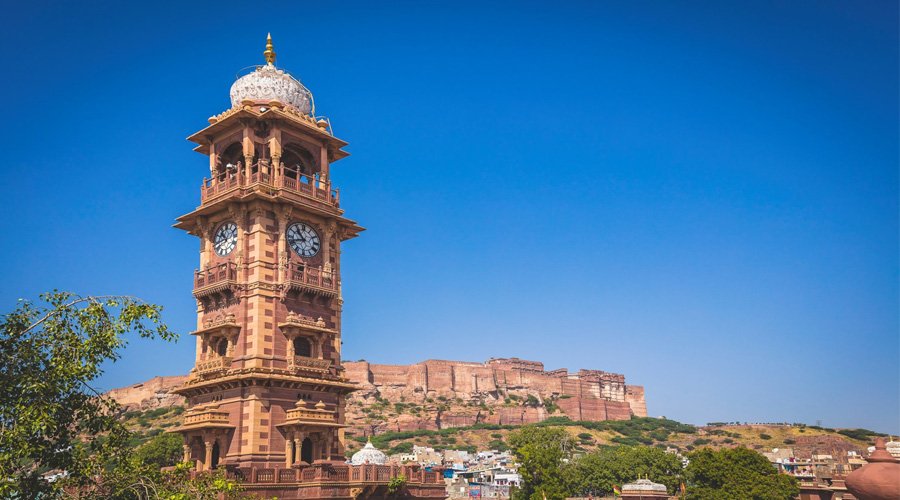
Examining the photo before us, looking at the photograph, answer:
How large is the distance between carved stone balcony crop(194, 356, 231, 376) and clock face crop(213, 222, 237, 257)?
504 cm

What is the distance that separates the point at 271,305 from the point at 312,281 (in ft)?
7.99

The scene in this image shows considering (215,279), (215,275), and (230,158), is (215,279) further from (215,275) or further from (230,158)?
(230,158)

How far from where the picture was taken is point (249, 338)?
115 ft

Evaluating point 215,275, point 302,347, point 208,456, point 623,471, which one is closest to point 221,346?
point 215,275

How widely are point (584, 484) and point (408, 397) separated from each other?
9716 cm

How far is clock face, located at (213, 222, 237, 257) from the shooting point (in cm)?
3716

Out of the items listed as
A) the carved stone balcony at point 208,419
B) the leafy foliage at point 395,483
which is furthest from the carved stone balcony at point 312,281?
the leafy foliage at point 395,483

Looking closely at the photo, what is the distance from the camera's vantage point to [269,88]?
3916 centimetres

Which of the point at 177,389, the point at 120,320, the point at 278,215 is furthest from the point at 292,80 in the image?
the point at 120,320

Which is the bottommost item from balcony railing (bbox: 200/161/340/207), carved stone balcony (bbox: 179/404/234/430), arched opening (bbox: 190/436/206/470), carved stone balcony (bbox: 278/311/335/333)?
arched opening (bbox: 190/436/206/470)

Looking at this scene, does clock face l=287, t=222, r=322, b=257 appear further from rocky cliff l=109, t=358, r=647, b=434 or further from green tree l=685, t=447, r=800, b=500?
rocky cliff l=109, t=358, r=647, b=434

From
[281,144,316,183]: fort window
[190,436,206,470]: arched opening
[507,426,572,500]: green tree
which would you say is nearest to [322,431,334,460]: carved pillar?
[190,436,206,470]: arched opening

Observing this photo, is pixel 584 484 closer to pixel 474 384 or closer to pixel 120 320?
pixel 120 320

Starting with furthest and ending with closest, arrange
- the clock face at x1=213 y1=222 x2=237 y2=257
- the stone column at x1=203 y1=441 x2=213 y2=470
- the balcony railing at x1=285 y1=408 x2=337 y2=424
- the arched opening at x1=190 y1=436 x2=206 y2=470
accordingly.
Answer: the clock face at x1=213 y1=222 x2=237 y2=257 < the arched opening at x1=190 y1=436 x2=206 y2=470 < the stone column at x1=203 y1=441 x2=213 y2=470 < the balcony railing at x1=285 y1=408 x2=337 y2=424
